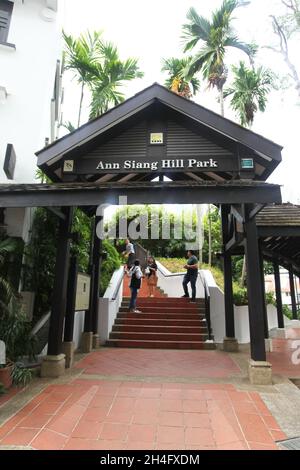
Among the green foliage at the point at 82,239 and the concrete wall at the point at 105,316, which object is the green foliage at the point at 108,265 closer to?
the concrete wall at the point at 105,316

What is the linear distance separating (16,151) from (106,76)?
18.2 ft

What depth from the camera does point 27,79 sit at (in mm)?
7492

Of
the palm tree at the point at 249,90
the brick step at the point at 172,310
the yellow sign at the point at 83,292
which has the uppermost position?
the palm tree at the point at 249,90

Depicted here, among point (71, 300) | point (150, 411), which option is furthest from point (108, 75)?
point (150, 411)

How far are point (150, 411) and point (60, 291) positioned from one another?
2541 mm

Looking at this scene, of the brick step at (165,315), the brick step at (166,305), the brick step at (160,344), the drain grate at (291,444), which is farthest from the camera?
the brick step at (166,305)

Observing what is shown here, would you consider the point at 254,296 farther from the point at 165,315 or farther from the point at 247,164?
the point at 165,315

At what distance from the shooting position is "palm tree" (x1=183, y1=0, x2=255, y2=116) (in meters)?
13.0

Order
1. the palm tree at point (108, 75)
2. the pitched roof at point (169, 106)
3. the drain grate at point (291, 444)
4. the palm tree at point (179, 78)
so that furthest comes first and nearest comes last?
the palm tree at point (179, 78), the palm tree at point (108, 75), the pitched roof at point (169, 106), the drain grate at point (291, 444)

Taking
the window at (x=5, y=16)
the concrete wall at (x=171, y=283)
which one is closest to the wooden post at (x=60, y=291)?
the window at (x=5, y=16)

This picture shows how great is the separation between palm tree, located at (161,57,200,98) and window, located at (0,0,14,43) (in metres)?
8.21

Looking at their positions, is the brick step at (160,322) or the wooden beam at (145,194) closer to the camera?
the wooden beam at (145,194)

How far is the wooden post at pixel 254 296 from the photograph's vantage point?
500cm

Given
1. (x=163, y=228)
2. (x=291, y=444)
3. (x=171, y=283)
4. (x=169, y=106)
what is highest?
(x=163, y=228)
